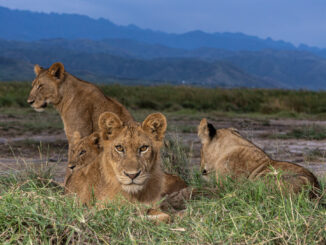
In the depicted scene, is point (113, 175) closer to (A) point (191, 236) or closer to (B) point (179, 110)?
(A) point (191, 236)

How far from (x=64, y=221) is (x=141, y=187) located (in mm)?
669

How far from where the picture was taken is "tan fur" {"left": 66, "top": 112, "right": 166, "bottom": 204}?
3.90 m

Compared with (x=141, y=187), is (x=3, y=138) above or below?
below

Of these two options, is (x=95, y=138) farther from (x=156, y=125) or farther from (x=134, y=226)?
(x=134, y=226)

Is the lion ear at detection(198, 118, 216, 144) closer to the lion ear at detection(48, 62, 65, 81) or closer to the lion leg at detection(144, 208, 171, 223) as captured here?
the lion leg at detection(144, 208, 171, 223)

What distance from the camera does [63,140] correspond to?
473 inches

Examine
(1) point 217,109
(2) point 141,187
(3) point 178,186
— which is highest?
(2) point 141,187

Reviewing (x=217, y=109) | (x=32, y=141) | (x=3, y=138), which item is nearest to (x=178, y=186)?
(x=32, y=141)

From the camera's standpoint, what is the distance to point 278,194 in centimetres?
455

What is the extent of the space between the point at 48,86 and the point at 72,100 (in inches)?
16.8

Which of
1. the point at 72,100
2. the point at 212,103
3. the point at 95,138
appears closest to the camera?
the point at 95,138

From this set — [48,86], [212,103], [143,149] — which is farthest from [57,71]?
[212,103]

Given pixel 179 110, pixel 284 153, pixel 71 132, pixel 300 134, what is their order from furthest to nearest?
1. pixel 179 110
2. pixel 300 134
3. pixel 284 153
4. pixel 71 132

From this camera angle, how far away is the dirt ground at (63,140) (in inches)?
338
